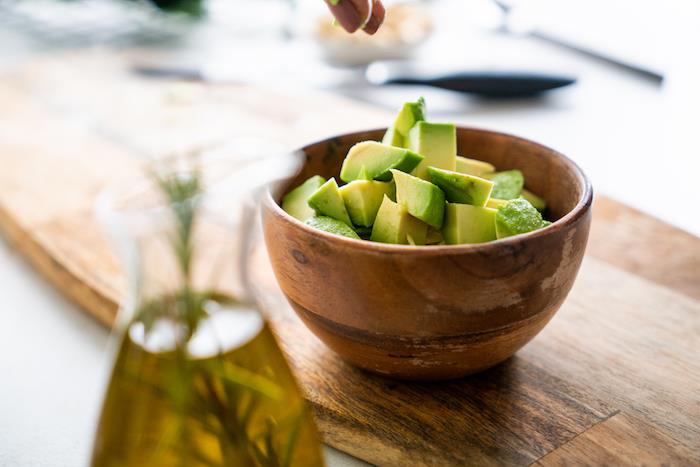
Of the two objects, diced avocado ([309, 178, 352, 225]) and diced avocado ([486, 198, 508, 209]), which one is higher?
diced avocado ([486, 198, 508, 209])

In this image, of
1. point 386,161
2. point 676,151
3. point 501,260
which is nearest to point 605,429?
point 501,260

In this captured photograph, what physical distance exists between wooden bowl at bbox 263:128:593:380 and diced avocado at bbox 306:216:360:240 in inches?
1.2

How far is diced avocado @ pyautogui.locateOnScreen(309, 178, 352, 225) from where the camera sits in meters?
0.69

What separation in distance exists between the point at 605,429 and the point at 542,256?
18 centimetres

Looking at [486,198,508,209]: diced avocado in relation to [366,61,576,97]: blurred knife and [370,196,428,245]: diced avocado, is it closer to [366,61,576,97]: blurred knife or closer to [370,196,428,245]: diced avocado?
[370,196,428,245]: diced avocado

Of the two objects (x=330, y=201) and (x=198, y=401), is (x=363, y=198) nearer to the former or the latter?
(x=330, y=201)

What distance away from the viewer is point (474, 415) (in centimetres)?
69

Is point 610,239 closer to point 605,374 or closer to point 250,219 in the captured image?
point 605,374

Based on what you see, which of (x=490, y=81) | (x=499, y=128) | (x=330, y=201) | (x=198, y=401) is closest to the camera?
(x=198, y=401)

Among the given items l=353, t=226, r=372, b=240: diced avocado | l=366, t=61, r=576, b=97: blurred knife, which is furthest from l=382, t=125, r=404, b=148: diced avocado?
l=366, t=61, r=576, b=97: blurred knife

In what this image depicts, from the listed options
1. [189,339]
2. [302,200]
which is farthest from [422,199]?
[189,339]

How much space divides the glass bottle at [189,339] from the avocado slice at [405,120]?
26 cm

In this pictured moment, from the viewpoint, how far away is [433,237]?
69 centimetres

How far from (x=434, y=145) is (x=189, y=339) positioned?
0.33 metres
